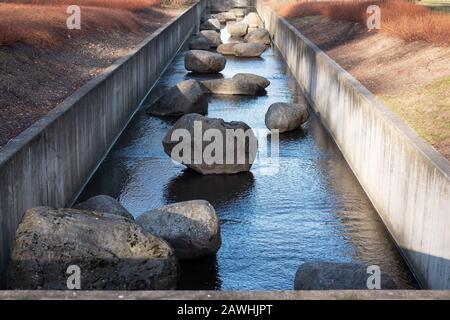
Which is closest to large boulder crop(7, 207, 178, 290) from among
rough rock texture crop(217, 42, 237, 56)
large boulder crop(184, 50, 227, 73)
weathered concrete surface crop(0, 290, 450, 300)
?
weathered concrete surface crop(0, 290, 450, 300)

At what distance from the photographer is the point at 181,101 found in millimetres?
20984

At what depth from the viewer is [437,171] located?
953 centimetres

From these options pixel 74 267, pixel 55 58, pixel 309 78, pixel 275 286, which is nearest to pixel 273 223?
pixel 275 286

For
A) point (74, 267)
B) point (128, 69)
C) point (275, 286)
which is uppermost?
point (128, 69)

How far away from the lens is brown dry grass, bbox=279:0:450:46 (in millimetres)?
20516

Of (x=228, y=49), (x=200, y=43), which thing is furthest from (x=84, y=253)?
(x=200, y=43)

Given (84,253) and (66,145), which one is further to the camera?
(66,145)

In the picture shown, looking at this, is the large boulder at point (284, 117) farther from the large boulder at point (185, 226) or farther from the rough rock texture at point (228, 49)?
the rough rock texture at point (228, 49)

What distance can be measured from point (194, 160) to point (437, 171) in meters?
6.68

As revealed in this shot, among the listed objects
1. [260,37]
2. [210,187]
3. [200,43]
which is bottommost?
[210,187]

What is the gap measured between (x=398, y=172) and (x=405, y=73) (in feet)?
24.0

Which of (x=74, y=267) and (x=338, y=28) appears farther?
(x=338, y=28)

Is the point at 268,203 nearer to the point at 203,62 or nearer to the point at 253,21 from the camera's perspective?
the point at 203,62

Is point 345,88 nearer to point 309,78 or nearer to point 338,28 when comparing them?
point 309,78
